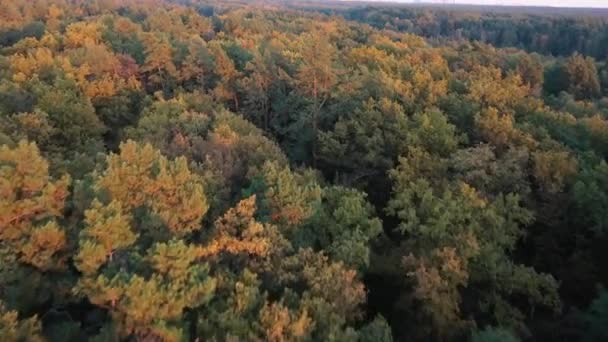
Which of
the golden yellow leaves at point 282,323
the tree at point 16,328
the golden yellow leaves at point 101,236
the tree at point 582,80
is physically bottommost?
the tree at point 582,80

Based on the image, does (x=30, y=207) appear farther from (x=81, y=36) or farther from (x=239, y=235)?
(x=81, y=36)

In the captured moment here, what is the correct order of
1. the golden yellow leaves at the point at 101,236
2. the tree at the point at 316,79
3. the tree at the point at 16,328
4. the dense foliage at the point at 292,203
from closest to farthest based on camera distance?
the tree at the point at 16,328 < the golden yellow leaves at the point at 101,236 < the dense foliage at the point at 292,203 < the tree at the point at 316,79

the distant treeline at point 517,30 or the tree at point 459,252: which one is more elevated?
the tree at point 459,252

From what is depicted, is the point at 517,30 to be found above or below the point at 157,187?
below

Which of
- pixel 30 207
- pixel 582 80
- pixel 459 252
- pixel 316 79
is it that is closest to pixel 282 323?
pixel 459 252

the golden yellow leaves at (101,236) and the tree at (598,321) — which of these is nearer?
the golden yellow leaves at (101,236)

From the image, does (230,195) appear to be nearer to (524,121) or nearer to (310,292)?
(310,292)

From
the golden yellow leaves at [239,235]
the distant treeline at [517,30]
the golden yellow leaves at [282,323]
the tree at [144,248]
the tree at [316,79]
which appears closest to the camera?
the golden yellow leaves at [282,323]

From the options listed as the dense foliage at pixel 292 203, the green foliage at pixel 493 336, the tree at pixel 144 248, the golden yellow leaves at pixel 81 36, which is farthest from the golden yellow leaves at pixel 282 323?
the golden yellow leaves at pixel 81 36

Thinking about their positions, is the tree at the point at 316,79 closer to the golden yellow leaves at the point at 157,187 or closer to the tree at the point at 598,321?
the golden yellow leaves at the point at 157,187

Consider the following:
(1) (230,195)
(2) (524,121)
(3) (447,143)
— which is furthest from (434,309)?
(2) (524,121)

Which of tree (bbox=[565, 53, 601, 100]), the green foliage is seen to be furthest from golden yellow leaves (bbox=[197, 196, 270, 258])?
tree (bbox=[565, 53, 601, 100])
